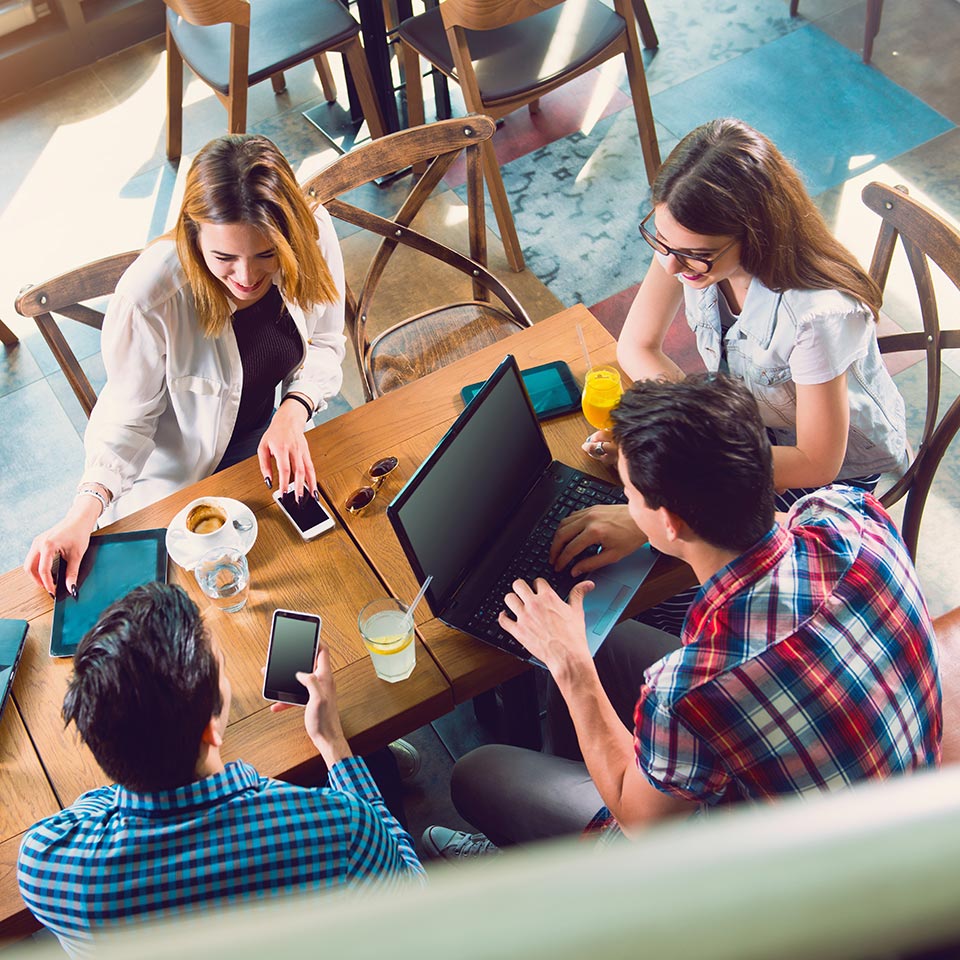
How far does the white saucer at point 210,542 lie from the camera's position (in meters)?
1.75

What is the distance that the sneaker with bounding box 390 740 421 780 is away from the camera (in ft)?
7.39

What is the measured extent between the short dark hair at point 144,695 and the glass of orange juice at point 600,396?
2.88 ft

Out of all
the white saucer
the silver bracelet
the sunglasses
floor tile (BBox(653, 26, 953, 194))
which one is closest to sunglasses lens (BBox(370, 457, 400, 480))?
the sunglasses

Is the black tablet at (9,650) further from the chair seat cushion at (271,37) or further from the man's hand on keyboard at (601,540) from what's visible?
the chair seat cushion at (271,37)

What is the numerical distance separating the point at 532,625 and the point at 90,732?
68 centimetres

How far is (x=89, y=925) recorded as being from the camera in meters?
1.22

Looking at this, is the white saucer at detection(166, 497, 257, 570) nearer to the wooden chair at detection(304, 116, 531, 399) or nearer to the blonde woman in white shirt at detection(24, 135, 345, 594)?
the blonde woman in white shirt at detection(24, 135, 345, 594)

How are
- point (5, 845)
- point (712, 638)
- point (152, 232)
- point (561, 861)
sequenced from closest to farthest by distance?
point (561, 861)
point (712, 638)
point (5, 845)
point (152, 232)

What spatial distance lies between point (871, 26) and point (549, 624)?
318cm

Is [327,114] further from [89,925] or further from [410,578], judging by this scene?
[89,925]

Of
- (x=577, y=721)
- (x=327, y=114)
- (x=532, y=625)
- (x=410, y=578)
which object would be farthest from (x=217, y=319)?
(x=327, y=114)

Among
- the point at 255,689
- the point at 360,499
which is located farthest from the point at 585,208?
the point at 255,689

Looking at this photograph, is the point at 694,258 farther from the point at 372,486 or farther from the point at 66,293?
the point at 66,293

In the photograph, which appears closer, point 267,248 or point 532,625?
point 532,625
